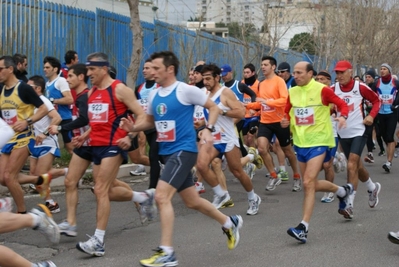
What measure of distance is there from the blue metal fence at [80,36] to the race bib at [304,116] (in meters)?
6.91

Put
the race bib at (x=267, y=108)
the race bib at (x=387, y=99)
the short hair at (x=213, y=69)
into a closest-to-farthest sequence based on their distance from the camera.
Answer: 1. the short hair at (x=213, y=69)
2. the race bib at (x=267, y=108)
3. the race bib at (x=387, y=99)

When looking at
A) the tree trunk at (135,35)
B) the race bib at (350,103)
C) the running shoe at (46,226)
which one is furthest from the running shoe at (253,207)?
the tree trunk at (135,35)

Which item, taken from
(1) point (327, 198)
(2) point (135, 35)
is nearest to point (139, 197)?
(1) point (327, 198)

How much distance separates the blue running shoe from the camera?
7781 millimetres

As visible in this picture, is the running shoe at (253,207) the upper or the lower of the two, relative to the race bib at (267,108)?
lower

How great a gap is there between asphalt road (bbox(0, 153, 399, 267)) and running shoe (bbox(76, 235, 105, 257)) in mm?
69

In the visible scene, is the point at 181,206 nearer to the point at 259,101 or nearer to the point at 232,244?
the point at 259,101

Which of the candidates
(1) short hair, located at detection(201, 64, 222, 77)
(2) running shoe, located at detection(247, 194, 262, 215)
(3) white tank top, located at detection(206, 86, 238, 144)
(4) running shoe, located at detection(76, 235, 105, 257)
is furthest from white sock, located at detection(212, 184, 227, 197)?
(4) running shoe, located at detection(76, 235, 105, 257)

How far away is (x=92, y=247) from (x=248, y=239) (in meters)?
1.78

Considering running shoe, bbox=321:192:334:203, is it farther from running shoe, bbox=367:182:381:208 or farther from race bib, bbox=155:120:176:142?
race bib, bbox=155:120:176:142

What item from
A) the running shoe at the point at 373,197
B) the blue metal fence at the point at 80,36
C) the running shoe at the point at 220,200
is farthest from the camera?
the blue metal fence at the point at 80,36

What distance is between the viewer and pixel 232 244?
24.3 ft

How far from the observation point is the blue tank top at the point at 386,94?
15.4 m

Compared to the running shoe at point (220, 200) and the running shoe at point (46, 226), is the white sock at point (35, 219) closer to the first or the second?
the running shoe at point (46, 226)
